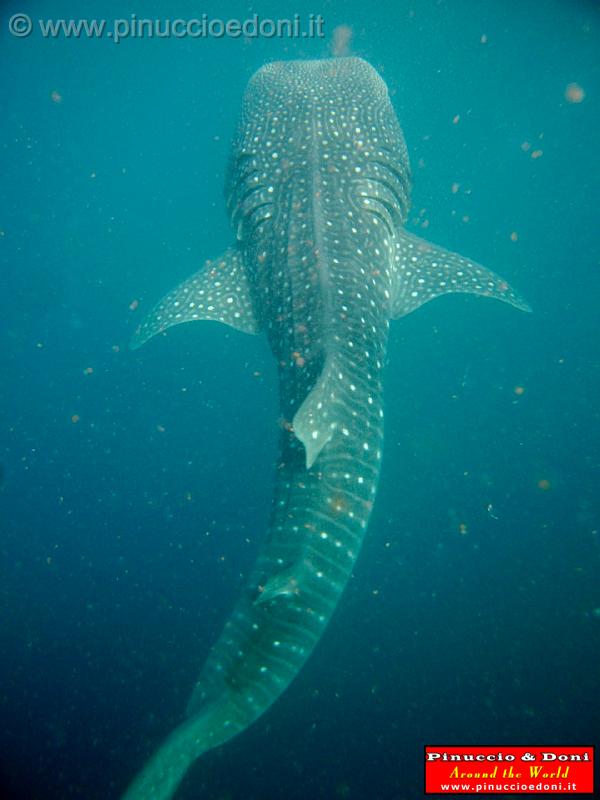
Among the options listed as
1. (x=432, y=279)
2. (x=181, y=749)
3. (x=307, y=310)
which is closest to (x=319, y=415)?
(x=307, y=310)

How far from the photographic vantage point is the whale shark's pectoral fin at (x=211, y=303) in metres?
5.43

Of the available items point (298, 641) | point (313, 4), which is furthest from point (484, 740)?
point (313, 4)

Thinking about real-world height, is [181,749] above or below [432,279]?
below

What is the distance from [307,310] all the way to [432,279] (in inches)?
A: 85.6

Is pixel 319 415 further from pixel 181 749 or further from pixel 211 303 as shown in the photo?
pixel 211 303

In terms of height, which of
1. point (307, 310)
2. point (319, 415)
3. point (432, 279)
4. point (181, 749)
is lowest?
point (181, 749)

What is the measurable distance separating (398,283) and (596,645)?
5209 millimetres

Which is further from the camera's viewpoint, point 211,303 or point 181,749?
point 211,303

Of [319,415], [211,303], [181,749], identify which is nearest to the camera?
[181,749]

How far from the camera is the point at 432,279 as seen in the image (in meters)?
5.48

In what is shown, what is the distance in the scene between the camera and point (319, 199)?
4.74 meters

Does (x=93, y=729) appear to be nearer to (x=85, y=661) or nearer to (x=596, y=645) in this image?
(x=85, y=661)

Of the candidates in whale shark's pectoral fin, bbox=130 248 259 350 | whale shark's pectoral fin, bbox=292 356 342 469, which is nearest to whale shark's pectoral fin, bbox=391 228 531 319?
whale shark's pectoral fin, bbox=130 248 259 350

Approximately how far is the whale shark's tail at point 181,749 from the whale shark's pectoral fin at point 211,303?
3.81 m
